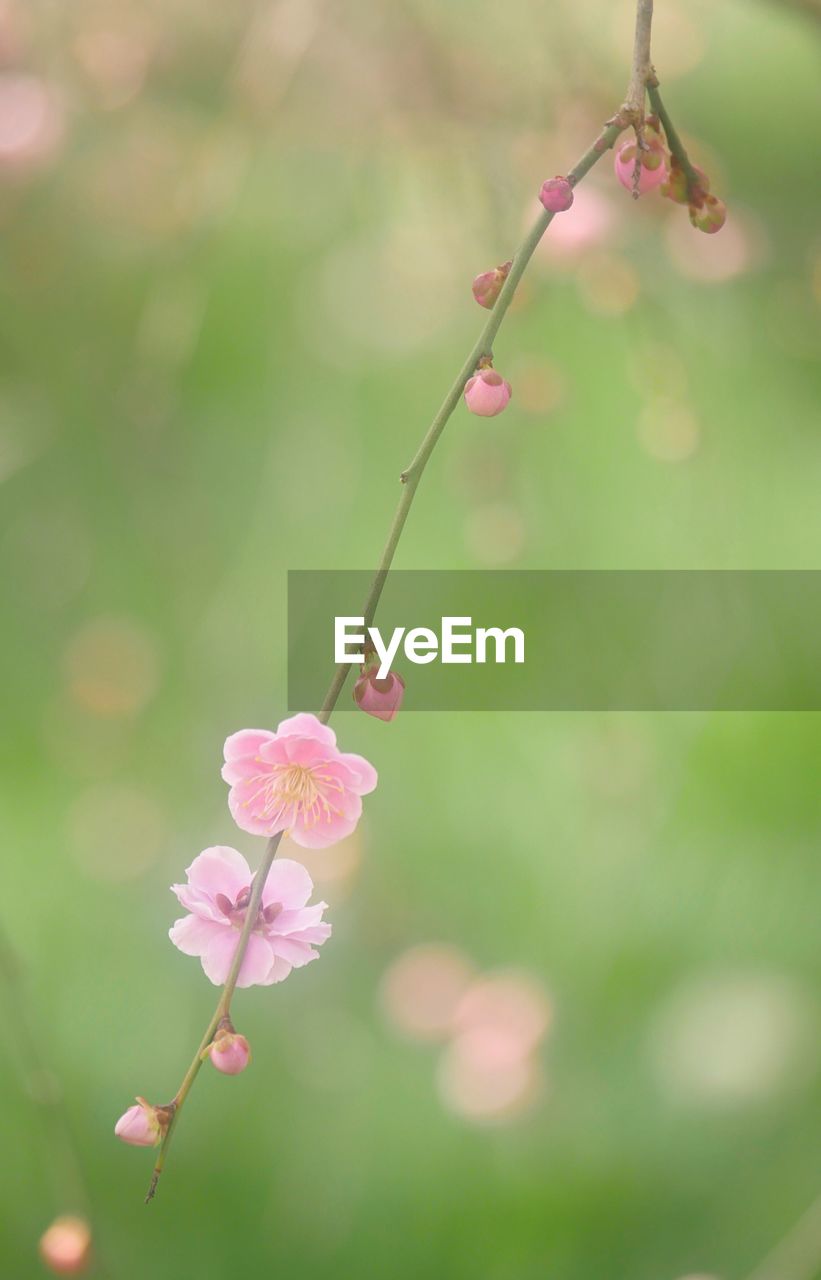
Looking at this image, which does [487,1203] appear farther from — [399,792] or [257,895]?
[257,895]

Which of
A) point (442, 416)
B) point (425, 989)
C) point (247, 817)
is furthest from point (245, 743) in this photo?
point (425, 989)

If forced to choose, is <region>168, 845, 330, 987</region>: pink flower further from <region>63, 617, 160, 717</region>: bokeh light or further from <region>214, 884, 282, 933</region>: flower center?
<region>63, 617, 160, 717</region>: bokeh light

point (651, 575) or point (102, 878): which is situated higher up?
point (651, 575)

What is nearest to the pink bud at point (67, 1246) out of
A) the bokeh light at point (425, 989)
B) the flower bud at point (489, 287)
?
the bokeh light at point (425, 989)

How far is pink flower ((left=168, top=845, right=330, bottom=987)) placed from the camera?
0.36 metres

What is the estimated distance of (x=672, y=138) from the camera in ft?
1.22

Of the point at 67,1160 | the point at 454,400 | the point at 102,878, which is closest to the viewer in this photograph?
the point at 454,400

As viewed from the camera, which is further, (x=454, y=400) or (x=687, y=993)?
(x=687, y=993)

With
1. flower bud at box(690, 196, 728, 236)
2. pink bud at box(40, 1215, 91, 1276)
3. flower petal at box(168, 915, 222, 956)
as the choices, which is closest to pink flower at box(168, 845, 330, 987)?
flower petal at box(168, 915, 222, 956)

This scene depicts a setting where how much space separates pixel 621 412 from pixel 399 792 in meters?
0.40

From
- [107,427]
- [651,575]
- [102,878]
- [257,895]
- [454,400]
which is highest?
[107,427]

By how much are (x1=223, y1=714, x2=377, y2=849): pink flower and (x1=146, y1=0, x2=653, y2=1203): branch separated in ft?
0.11

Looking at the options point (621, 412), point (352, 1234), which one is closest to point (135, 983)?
point (352, 1234)

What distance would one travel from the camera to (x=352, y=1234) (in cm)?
84
